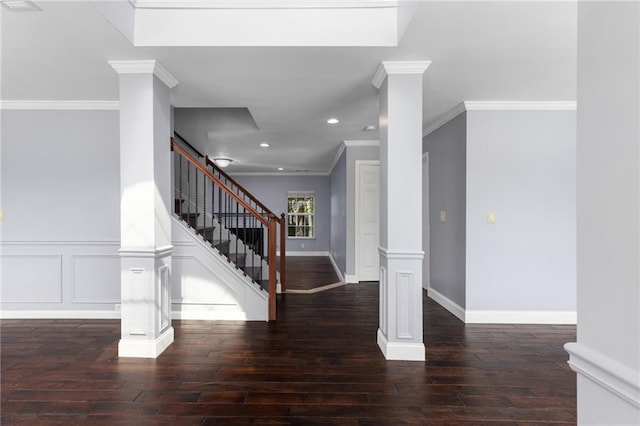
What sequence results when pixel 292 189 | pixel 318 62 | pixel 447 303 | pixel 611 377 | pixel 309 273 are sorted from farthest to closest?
pixel 292 189
pixel 309 273
pixel 447 303
pixel 318 62
pixel 611 377

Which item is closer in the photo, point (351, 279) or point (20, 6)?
point (20, 6)

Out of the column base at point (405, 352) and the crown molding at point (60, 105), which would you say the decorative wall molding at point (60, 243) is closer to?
the crown molding at point (60, 105)

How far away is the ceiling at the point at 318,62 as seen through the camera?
2.13 m

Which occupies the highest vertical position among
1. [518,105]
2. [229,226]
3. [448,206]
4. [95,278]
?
[518,105]

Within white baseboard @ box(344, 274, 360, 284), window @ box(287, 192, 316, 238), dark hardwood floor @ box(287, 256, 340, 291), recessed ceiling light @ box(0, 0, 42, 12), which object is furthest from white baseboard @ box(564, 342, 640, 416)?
window @ box(287, 192, 316, 238)

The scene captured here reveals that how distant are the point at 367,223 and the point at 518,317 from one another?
2.79m

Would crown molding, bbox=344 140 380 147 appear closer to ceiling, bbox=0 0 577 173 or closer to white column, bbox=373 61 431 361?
ceiling, bbox=0 0 577 173

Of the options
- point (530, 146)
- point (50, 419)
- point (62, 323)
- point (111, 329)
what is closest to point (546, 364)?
point (530, 146)

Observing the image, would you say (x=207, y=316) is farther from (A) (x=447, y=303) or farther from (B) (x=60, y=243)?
(A) (x=447, y=303)

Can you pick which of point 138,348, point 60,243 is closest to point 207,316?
point 138,348

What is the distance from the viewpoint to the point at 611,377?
0.84 meters

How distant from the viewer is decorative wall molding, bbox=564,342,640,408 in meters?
0.78

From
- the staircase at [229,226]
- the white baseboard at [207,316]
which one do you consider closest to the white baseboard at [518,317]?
the staircase at [229,226]

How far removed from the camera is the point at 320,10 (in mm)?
2391
